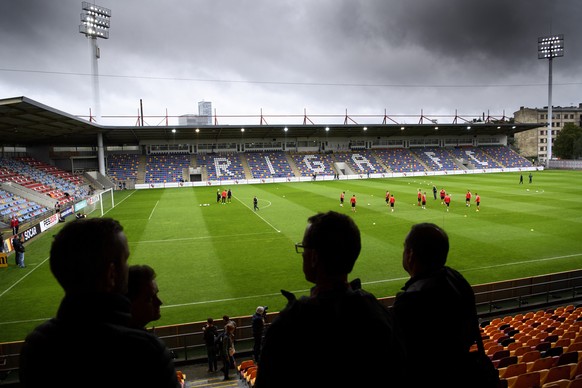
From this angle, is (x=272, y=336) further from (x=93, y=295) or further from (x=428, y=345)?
(x=428, y=345)

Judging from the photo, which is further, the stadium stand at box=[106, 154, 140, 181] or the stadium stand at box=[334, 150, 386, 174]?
the stadium stand at box=[334, 150, 386, 174]

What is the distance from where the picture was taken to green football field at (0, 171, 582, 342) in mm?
14211

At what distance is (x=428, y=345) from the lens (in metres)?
2.61

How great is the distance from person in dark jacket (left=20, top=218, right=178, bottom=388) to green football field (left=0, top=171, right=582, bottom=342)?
11.5 meters

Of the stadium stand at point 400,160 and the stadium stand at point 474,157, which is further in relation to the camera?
the stadium stand at point 474,157

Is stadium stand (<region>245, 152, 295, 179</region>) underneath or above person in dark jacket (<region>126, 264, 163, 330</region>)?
above

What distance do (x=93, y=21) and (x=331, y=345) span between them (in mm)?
62188

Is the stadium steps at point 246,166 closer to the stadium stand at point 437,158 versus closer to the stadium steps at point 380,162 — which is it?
the stadium steps at point 380,162

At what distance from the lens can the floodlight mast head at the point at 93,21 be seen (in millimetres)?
51781

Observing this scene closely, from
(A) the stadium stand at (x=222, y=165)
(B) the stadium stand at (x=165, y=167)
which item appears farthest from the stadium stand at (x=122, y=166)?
(A) the stadium stand at (x=222, y=165)

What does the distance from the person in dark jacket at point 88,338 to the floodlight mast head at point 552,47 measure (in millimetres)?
97730

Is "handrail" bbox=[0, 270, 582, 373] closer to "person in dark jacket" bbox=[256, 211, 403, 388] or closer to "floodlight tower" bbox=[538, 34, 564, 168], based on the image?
"person in dark jacket" bbox=[256, 211, 403, 388]

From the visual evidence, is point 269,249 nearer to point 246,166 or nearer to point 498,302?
point 498,302

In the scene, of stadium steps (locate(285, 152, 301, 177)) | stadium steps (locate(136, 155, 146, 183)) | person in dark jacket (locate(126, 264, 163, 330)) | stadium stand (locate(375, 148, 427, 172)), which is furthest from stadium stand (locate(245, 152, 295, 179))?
person in dark jacket (locate(126, 264, 163, 330))
